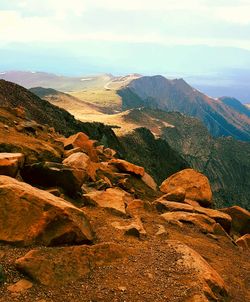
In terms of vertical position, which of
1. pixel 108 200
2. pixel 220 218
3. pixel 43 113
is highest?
pixel 108 200

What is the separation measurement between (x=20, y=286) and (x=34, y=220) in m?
2.87

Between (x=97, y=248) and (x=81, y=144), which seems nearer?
(x=97, y=248)

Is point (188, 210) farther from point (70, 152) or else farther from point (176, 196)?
point (70, 152)

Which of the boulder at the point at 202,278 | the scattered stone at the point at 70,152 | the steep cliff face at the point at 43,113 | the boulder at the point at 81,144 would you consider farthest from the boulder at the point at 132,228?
the steep cliff face at the point at 43,113

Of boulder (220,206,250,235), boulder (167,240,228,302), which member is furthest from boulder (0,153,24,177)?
boulder (220,206,250,235)

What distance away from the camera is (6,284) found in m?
12.2

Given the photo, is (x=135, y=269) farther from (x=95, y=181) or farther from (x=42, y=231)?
(x=95, y=181)

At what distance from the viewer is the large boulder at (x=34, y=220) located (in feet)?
47.2

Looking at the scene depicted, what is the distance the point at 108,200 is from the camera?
22.1 m

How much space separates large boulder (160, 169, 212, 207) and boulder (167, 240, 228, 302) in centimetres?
1582

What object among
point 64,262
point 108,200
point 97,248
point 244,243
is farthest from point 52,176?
point 244,243

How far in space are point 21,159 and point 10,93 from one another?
5533cm

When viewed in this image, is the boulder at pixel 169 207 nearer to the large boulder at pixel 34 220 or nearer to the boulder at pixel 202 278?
the boulder at pixel 202 278

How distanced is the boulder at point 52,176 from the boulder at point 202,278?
20.8 ft
